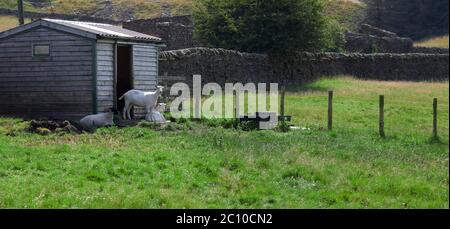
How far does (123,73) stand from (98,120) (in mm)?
4197

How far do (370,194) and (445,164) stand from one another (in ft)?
10.9

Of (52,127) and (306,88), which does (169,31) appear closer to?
(306,88)

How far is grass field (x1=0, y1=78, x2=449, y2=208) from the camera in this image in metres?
9.81

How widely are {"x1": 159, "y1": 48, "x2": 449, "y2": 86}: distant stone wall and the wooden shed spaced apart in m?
4.29

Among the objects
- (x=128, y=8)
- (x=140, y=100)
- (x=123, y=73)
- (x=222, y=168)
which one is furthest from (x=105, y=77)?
(x=128, y=8)

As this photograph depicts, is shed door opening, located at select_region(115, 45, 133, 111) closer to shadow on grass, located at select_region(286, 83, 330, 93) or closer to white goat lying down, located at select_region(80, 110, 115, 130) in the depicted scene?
white goat lying down, located at select_region(80, 110, 115, 130)

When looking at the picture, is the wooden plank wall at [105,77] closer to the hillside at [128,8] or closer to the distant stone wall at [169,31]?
the distant stone wall at [169,31]

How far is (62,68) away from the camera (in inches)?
793

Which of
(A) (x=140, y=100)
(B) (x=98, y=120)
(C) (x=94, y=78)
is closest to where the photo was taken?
(B) (x=98, y=120)

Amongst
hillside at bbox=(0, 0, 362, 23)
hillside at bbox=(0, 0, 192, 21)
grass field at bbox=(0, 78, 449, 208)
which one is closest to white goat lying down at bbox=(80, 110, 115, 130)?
grass field at bbox=(0, 78, 449, 208)

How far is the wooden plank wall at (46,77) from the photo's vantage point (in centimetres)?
1991

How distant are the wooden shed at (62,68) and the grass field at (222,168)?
1952mm

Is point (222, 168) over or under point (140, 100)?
under
